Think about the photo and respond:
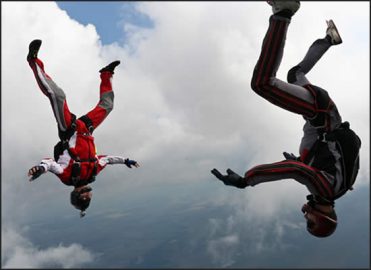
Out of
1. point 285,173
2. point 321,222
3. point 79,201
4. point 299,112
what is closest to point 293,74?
point 299,112

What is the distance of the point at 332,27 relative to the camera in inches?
176

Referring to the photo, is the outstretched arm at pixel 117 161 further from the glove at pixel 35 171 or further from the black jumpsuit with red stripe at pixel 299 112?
the black jumpsuit with red stripe at pixel 299 112

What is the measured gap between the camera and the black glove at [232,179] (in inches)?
150

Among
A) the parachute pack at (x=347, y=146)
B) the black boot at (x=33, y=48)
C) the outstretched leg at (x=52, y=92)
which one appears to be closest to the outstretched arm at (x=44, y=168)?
the outstretched leg at (x=52, y=92)

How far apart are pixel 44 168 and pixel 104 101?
81.6 inches

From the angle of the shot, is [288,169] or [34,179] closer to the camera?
[288,169]

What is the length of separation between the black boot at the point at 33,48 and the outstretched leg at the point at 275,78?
3.87 metres

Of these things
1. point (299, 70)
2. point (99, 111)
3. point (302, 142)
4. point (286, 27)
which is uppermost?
point (99, 111)

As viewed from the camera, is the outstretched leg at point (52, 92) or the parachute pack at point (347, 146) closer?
the parachute pack at point (347, 146)

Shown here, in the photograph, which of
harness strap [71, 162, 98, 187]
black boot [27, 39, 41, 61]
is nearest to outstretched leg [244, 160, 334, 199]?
harness strap [71, 162, 98, 187]

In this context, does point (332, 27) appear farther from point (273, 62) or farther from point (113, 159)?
point (113, 159)

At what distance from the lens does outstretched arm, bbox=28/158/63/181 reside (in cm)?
514

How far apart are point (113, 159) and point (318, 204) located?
152 inches

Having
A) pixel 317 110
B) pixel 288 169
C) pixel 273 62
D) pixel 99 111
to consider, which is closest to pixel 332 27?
pixel 317 110
